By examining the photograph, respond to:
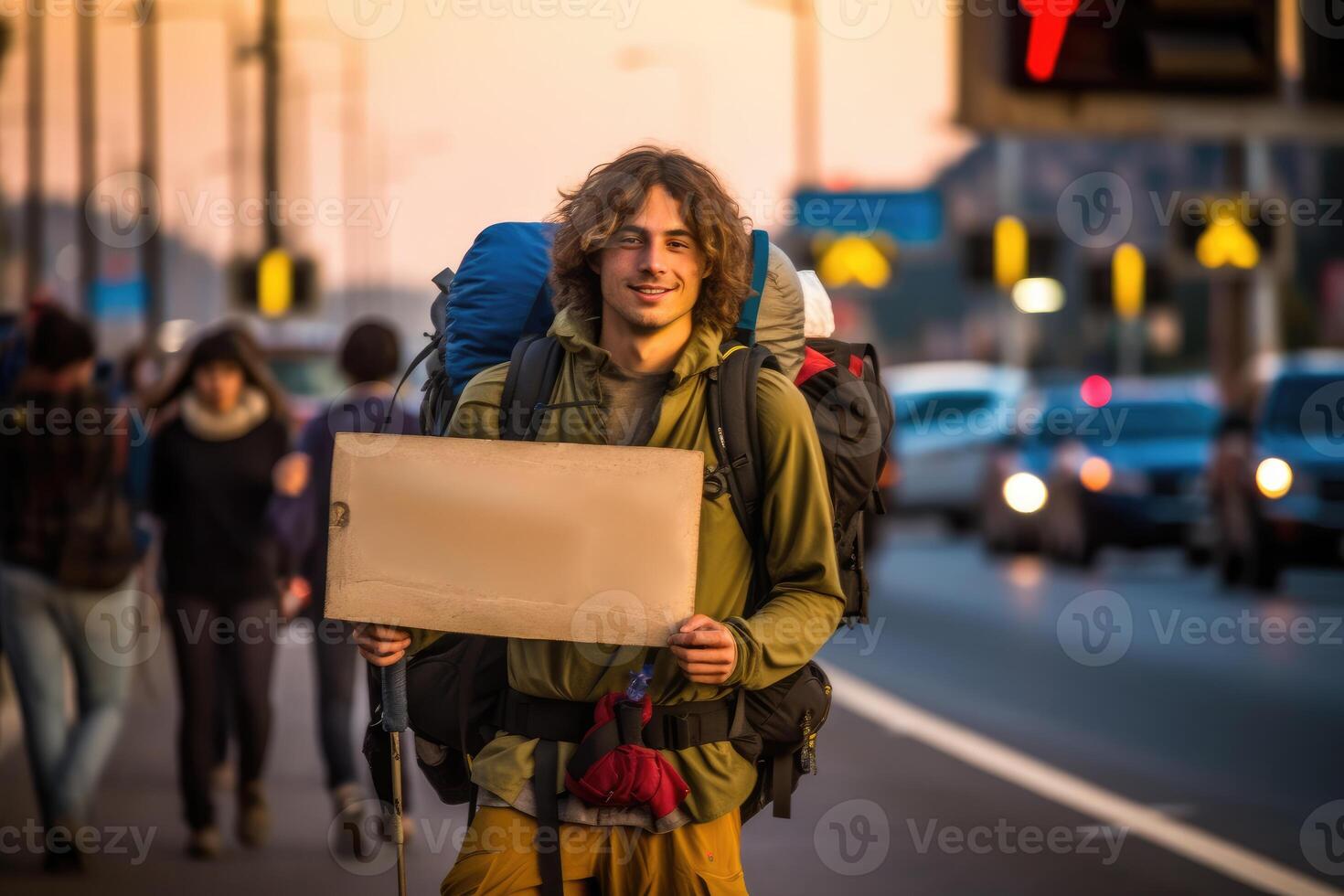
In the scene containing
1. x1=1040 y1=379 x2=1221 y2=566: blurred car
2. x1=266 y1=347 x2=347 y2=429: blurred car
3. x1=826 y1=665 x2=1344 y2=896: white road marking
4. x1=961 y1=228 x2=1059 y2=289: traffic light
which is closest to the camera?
x1=826 y1=665 x2=1344 y2=896: white road marking

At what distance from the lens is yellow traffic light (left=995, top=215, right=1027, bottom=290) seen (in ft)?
100

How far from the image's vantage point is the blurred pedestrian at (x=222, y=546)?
909cm

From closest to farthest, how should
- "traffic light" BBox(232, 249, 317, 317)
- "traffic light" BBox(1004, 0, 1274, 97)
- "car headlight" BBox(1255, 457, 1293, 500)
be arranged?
"traffic light" BBox(1004, 0, 1274, 97) → "car headlight" BBox(1255, 457, 1293, 500) → "traffic light" BBox(232, 249, 317, 317)

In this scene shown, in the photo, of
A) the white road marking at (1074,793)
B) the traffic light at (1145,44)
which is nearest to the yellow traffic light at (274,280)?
the white road marking at (1074,793)

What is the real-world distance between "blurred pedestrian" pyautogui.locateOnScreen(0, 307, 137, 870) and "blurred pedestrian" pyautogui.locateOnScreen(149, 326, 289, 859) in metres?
0.37

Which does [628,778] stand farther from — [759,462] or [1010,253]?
[1010,253]

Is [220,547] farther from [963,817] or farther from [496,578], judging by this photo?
[496,578]

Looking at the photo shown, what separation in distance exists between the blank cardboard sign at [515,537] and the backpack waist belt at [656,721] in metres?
0.19

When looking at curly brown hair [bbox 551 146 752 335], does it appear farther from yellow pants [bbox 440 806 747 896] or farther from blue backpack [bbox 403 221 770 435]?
yellow pants [bbox 440 806 747 896]

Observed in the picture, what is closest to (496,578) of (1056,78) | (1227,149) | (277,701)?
(1056,78)

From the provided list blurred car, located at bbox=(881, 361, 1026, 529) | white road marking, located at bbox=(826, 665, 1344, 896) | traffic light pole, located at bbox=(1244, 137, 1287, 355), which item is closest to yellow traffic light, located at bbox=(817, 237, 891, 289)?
blurred car, located at bbox=(881, 361, 1026, 529)

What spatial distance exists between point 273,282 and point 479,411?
77.7 ft

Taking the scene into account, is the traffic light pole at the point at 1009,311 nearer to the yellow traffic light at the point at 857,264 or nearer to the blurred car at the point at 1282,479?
the yellow traffic light at the point at 857,264

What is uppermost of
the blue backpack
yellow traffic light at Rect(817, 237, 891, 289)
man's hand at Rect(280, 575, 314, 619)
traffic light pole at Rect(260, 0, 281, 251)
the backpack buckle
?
traffic light pole at Rect(260, 0, 281, 251)
